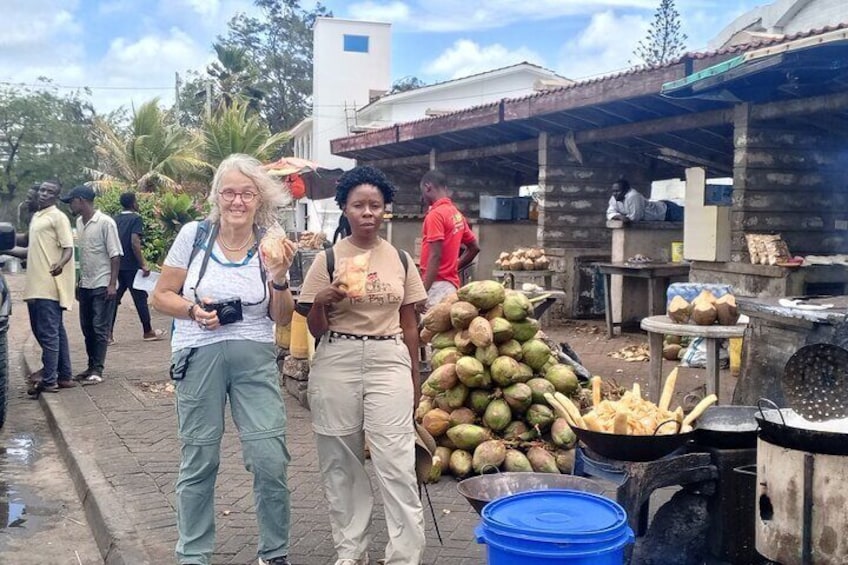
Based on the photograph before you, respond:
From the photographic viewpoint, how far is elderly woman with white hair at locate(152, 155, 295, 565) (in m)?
3.75

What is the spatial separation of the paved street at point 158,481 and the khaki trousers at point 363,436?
450mm

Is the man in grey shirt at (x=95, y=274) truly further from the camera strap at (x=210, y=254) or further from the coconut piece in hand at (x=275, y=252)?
the coconut piece in hand at (x=275, y=252)

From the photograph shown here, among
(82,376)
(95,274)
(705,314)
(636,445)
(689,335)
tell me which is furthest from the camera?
(82,376)

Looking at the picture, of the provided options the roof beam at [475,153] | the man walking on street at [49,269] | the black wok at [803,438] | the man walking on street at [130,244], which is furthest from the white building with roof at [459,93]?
the black wok at [803,438]

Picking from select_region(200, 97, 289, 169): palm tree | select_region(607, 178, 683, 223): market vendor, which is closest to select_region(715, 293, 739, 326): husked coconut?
select_region(607, 178, 683, 223): market vendor

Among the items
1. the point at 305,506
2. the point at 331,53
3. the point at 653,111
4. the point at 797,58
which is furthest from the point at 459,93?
the point at 305,506

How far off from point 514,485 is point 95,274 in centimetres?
591

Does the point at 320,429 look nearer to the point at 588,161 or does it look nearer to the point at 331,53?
the point at 588,161

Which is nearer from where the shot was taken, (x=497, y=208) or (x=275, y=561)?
(x=275, y=561)

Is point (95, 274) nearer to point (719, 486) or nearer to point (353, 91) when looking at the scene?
point (719, 486)

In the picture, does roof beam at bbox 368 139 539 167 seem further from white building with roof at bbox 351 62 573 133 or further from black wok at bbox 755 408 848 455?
white building with roof at bbox 351 62 573 133

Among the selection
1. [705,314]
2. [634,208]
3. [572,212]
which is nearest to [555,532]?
[705,314]

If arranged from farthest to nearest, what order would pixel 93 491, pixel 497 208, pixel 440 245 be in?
pixel 497 208, pixel 440 245, pixel 93 491

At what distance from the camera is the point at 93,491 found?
17.3ft
